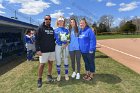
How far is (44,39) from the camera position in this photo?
275 inches

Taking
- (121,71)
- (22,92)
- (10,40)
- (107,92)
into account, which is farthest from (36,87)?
(10,40)

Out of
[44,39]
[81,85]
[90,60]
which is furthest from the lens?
[90,60]

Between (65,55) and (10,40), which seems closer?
(65,55)

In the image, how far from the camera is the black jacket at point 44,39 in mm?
A: 6898

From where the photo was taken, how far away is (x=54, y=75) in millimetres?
8547

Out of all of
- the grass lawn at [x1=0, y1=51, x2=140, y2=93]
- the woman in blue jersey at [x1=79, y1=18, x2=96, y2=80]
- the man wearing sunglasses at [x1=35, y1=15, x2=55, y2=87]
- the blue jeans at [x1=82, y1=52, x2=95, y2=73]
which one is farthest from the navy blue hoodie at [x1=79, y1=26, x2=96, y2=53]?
the grass lawn at [x1=0, y1=51, x2=140, y2=93]

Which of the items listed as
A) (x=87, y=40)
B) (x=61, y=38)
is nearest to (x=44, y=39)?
(x=61, y=38)

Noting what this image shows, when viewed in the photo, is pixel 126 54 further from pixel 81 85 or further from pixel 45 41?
pixel 45 41

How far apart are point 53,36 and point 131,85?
2.70 metres

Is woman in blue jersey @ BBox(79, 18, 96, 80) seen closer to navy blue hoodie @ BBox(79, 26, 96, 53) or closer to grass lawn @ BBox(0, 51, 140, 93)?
navy blue hoodie @ BBox(79, 26, 96, 53)

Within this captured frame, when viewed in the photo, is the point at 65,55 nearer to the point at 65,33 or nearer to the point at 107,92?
the point at 65,33

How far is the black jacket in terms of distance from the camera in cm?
690

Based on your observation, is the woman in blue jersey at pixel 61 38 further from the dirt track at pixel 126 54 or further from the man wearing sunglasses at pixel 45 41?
the dirt track at pixel 126 54

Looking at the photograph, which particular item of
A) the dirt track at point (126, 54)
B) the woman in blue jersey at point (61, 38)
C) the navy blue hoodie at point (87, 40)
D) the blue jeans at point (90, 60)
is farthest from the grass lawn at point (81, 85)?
the dirt track at point (126, 54)
